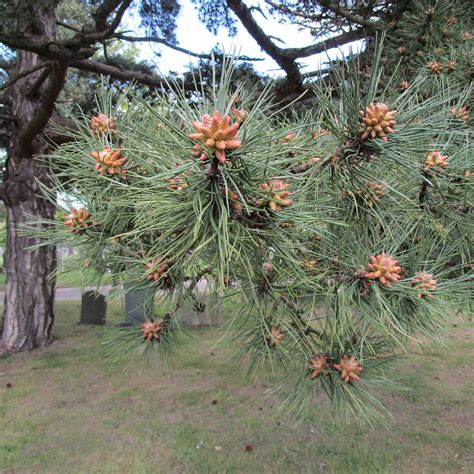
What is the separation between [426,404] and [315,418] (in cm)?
109

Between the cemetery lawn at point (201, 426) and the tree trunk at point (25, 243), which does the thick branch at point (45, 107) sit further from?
the cemetery lawn at point (201, 426)

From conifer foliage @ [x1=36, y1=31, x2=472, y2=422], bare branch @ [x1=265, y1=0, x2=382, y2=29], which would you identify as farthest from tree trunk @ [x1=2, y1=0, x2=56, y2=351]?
conifer foliage @ [x1=36, y1=31, x2=472, y2=422]

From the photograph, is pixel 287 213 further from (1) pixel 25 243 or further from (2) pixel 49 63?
(1) pixel 25 243

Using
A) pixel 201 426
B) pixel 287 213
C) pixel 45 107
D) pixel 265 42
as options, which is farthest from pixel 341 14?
pixel 201 426

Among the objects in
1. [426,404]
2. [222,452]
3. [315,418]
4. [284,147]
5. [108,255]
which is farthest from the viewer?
[426,404]

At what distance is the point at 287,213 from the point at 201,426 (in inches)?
124

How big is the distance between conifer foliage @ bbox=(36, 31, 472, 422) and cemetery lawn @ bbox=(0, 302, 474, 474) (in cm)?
106

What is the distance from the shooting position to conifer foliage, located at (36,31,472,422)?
0.77 meters

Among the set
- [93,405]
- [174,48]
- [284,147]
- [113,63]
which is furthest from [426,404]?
[113,63]

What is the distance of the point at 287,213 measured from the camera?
2.68 ft

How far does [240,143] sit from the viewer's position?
Result: 0.69m

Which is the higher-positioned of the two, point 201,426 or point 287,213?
point 287,213

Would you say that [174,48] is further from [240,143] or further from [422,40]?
[240,143]

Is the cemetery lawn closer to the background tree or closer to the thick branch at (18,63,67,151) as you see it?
the background tree
